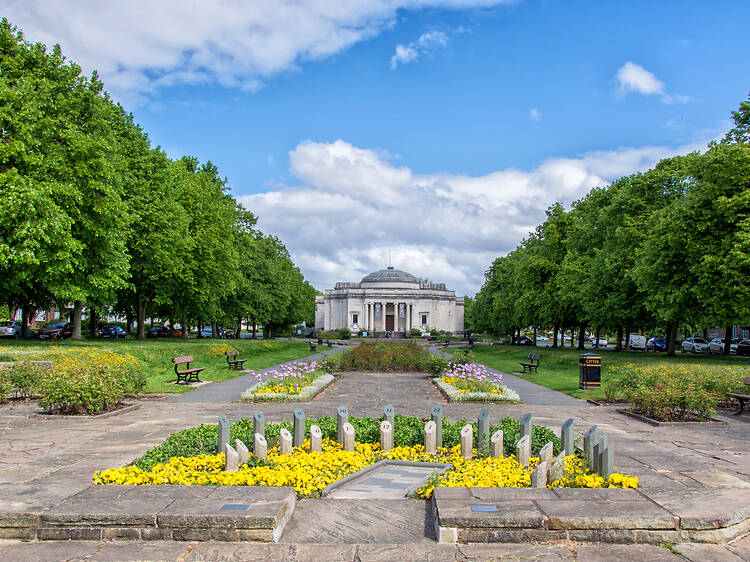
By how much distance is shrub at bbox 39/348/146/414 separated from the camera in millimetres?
11703

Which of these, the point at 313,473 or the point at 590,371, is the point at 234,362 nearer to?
the point at 590,371

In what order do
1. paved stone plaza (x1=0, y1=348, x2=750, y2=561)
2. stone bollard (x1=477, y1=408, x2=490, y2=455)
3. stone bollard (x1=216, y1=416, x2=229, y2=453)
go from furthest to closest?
stone bollard (x1=477, y1=408, x2=490, y2=455)
stone bollard (x1=216, y1=416, x2=229, y2=453)
paved stone plaza (x1=0, y1=348, x2=750, y2=561)

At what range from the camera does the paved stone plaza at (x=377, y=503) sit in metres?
4.81

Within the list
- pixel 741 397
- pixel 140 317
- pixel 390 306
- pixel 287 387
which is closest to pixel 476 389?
pixel 287 387

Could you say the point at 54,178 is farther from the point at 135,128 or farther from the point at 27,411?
the point at 27,411

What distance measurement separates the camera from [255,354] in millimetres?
37031

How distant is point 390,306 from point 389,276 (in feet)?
19.3

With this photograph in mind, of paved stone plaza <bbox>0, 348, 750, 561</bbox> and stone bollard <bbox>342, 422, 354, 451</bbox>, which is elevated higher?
stone bollard <bbox>342, 422, 354, 451</bbox>

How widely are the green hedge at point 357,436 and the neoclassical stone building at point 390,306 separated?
91146mm

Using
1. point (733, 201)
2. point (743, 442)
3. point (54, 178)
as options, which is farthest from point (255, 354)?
point (743, 442)

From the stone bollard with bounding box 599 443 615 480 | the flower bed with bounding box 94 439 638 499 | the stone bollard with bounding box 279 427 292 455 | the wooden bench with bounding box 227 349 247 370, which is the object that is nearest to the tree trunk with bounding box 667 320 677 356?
the wooden bench with bounding box 227 349 247 370

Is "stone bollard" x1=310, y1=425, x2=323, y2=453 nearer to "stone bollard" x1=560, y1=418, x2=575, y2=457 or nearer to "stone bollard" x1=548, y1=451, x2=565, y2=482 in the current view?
"stone bollard" x1=548, y1=451, x2=565, y2=482

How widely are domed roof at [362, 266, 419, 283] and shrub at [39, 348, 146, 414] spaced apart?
9322cm

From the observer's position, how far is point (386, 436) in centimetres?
812
